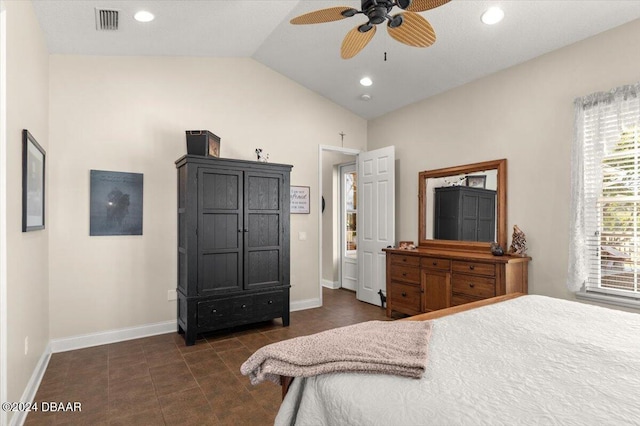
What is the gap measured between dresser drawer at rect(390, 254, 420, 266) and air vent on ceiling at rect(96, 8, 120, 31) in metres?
3.74

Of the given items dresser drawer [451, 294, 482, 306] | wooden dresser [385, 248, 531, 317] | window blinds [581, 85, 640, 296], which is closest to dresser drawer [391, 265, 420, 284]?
wooden dresser [385, 248, 531, 317]

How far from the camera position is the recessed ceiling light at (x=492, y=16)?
299 cm

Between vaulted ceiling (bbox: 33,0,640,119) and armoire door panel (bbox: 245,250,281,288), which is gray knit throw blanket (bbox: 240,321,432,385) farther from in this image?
vaulted ceiling (bbox: 33,0,640,119)

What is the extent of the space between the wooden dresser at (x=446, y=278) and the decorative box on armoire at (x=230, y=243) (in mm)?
1374

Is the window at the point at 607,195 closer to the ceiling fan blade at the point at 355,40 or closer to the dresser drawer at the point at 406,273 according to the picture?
the dresser drawer at the point at 406,273

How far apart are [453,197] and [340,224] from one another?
2.59 meters

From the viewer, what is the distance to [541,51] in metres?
3.45

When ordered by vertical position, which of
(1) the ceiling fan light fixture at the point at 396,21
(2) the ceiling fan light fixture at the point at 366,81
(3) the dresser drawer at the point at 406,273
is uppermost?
(2) the ceiling fan light fixture at the point at 366,81

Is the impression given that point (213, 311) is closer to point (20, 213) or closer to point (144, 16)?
point (20, 213)

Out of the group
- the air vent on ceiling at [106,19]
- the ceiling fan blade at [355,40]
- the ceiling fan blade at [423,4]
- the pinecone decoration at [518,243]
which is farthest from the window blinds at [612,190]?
the air vent on ceiling at [106,19]

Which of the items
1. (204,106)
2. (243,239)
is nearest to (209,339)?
(243,239)

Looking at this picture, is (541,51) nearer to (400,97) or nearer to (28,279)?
(400,97)

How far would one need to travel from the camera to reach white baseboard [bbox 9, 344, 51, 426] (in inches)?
85.5

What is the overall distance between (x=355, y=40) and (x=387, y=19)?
32 centimetres
